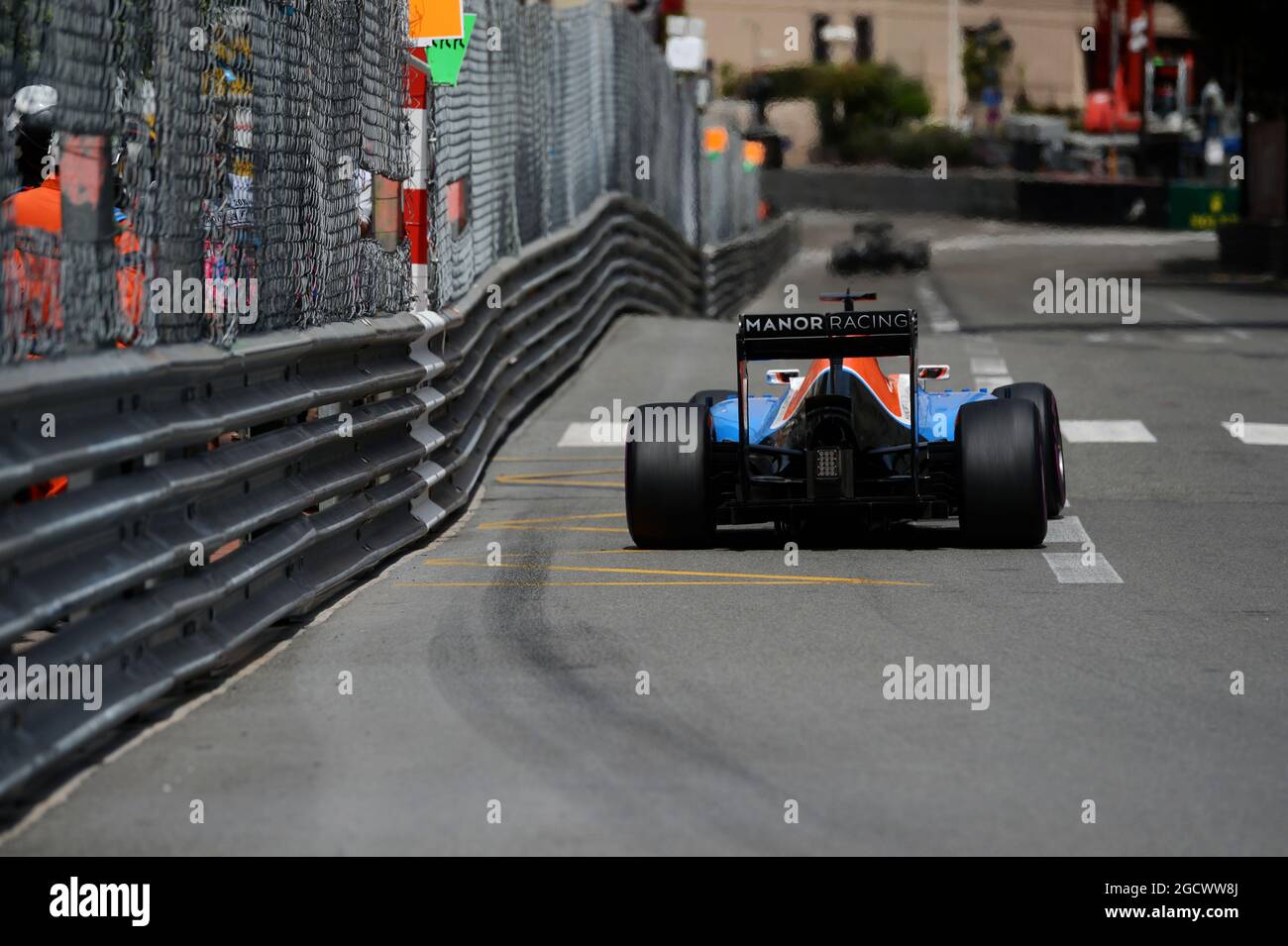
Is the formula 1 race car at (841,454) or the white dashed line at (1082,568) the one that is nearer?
the white dashed line at (1082,568)

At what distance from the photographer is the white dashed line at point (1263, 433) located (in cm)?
1591

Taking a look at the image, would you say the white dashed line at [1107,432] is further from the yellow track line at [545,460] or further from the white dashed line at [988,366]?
the white dashed line at [988,366]

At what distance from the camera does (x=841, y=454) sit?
10656 millimetres

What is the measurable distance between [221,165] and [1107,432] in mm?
9610

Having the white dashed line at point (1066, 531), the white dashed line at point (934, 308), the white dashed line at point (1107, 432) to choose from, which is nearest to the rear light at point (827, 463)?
the white dashed line at point (1066, 531)

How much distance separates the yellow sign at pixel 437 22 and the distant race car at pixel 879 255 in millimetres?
36024

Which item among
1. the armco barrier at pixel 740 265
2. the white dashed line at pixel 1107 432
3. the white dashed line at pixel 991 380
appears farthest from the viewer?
the armco barrier at pixel 740 265

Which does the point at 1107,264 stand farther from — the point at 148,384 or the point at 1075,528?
the point at 148,384

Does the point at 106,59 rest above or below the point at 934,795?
above

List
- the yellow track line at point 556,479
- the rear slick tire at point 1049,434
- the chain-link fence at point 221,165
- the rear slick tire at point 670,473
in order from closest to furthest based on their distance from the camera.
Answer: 1. the chain-link fence at point 221,165
2. the rear slick tire at point 670,473
3. the rear slick tire at point 1049,434
4. the yellow track line at point 556,479

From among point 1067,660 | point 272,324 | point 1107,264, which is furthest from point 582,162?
point 1107,264

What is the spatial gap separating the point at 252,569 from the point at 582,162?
14.3 meters

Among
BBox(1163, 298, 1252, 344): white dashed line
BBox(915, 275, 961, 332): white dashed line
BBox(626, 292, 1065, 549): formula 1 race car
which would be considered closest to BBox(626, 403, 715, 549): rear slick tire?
BBox(626, 292, 1065, 549): formula 1 race car

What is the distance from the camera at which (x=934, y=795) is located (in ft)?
19.7
